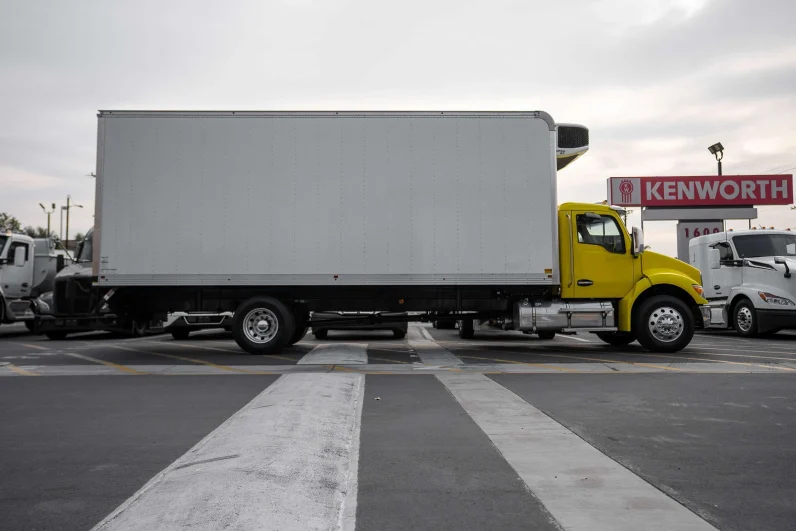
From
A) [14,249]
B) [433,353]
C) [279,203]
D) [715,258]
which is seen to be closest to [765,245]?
[715,258]

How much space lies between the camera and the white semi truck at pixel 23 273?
55.3 feet

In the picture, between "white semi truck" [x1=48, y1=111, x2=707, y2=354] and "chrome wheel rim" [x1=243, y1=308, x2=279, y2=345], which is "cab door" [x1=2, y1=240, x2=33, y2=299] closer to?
"white semi truck" [x1=48, y1=111, x2=707, y2=354]

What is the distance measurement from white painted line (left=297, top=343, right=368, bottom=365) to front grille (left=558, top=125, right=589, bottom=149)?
205 inches

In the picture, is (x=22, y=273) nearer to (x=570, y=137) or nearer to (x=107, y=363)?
(x=107, y=363)

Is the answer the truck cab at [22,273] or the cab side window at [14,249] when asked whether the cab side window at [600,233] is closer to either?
the truck cab at [22,273]

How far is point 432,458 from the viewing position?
14.6 ft

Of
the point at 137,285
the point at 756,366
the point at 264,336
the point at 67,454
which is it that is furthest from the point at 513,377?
the point at 137,285

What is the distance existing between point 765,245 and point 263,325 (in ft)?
39.4

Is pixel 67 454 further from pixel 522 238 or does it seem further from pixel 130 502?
pixel 522 238

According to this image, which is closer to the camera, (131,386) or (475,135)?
(131,386)

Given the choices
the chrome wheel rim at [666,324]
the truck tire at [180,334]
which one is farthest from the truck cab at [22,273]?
the chrome wheel rim at [666,324]

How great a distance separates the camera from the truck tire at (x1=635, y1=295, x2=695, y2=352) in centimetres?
1143

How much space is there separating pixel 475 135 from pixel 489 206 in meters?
1.26

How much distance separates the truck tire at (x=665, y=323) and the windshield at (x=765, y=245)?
534 centimetres
